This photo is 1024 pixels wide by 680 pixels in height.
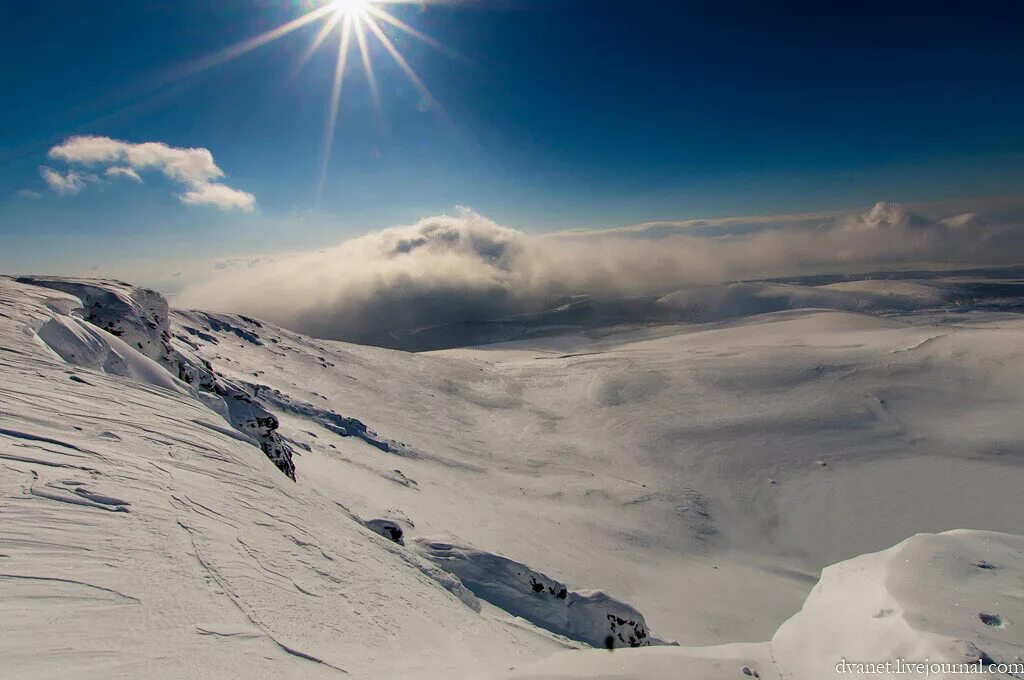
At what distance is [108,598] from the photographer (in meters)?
5.49

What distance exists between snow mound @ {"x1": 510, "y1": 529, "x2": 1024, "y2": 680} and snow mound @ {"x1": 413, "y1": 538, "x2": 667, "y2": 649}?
662cm

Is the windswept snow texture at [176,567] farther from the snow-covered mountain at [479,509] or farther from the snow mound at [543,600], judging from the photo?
the snow mound at [543,600]

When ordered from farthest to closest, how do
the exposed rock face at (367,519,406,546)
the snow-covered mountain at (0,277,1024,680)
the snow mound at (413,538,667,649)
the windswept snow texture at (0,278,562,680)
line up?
1. the exposed rock face at (367,519,406,546)
2. the snow mound at (413,538,667,649)
3. the snow-covered mountain at (0,277,1024,680)
4. the windswept snow texture at (0,278,562,680)

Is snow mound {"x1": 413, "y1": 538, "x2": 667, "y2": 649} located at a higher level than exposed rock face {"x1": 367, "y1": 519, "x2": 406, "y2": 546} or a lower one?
lower

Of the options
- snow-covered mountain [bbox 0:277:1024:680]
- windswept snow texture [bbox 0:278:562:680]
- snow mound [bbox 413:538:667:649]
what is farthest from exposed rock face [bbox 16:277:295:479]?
snow mound [bbox 413:538:667:649]

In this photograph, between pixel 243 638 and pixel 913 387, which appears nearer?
pixel 243 638

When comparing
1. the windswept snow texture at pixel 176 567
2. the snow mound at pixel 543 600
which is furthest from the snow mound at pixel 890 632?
the snow mound at pixel 543 600

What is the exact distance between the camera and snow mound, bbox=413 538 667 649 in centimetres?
1364

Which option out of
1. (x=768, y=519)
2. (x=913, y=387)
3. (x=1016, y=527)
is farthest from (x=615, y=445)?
(x=913, y=387)

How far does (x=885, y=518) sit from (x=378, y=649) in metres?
35.9

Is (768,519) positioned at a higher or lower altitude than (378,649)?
lower

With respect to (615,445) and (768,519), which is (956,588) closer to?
(768,519)

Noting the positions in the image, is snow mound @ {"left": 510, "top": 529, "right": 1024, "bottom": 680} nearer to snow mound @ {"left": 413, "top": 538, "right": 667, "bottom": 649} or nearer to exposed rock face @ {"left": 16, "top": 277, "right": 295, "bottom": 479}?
snow mound @ {"left": 413, "top": 538, "right": 667, "bottom": 649}

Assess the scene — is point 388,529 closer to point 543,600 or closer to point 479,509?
point 543,600
